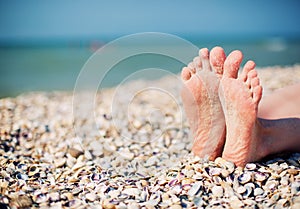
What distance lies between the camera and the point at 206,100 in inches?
77.9

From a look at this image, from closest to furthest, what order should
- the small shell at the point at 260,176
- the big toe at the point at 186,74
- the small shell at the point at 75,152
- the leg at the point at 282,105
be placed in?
the small shell at the point at 260,176
the big toe at the point at 186,74
the leg at the point at 282,105
the small shell at the point at 75,152

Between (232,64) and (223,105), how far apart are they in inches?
9.8

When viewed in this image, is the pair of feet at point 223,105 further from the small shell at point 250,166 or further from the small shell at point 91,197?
the small shell at point 91,197

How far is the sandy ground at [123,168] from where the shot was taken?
1.63 metres

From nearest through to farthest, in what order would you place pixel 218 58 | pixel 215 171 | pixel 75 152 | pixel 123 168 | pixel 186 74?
pixel 215 171, pixel 218 58, pixel 186 74, pixel 123 168, pixel 75 152

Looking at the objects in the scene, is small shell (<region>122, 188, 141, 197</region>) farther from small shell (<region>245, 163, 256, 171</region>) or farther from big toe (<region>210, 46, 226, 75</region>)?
big toe (<region>210, 46, 226, 75</region>)

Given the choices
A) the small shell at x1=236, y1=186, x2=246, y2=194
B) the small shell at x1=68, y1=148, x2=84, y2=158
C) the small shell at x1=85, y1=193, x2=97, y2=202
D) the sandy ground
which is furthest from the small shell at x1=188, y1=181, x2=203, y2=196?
the small shell at x1=68, y1=148, x2=84, y2=158

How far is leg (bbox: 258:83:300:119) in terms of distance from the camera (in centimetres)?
215

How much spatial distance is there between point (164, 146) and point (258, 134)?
0.88 m

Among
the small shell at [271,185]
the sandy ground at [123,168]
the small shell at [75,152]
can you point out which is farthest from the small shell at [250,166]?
the small shell at [75,152]

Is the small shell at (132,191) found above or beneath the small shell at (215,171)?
beneath

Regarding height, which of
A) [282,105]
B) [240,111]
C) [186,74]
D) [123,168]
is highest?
[186,74]

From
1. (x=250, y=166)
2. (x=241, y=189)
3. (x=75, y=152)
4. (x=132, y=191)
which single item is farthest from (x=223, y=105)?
(x=75, y=152)

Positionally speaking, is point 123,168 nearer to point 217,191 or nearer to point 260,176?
point 217,191
